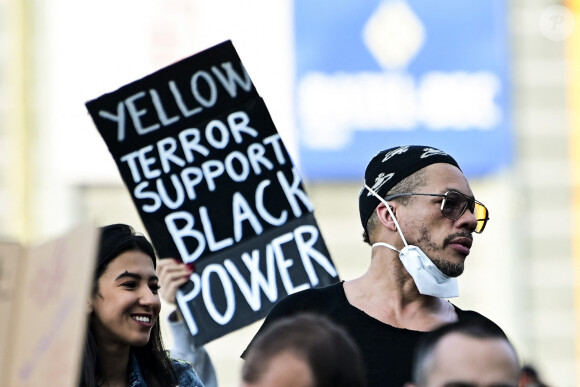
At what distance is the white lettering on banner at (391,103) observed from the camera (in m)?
14.4

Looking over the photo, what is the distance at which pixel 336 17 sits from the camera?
1457 cm

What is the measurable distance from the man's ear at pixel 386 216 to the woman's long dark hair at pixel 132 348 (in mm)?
680

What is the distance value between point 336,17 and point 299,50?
1.64 feet

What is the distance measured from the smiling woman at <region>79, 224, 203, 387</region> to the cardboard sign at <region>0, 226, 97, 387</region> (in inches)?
38.2

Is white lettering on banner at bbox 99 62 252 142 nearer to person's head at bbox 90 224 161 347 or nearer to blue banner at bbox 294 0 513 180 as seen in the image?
person's head at bbox 90 224 161 347

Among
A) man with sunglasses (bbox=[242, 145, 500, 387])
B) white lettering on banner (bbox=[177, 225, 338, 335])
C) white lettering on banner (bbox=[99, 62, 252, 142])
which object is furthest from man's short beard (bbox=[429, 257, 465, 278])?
white lettering on banner (bbox=[99, 62, 252, 142])

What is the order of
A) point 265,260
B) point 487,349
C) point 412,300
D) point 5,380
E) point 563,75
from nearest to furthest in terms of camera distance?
point 487,349, point 5,380, point 412,300, point 265,260, point 563,75

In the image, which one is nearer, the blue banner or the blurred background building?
the blurred background building

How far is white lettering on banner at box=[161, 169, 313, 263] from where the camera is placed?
5.28 metres

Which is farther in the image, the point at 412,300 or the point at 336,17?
the point at 336,17

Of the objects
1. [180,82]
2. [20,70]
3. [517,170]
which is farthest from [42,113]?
[180,82]

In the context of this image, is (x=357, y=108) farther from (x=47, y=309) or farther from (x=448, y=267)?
(x=47, y=309)

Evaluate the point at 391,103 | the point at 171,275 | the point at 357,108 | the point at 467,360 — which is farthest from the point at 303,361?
the point at 391,103

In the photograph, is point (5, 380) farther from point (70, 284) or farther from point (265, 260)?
point (265, 260)
